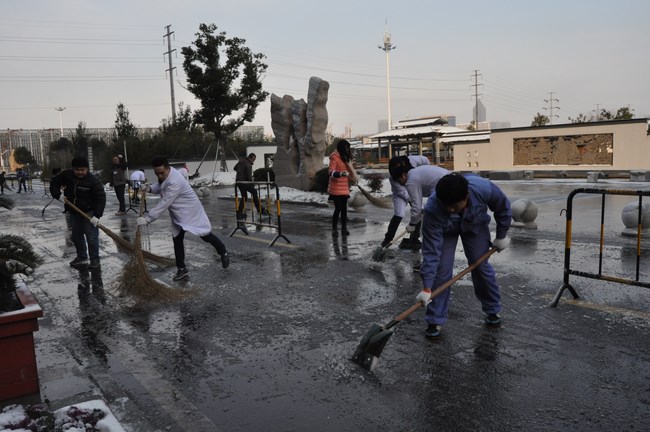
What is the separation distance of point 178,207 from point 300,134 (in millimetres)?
13791

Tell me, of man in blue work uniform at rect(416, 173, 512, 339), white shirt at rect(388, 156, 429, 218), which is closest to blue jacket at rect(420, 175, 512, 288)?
man in blue work uniform at rect(416, 173, 512, 339)

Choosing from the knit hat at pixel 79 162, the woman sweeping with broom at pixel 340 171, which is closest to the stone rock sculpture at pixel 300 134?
the woman sweeping with broom at pixel 340 171

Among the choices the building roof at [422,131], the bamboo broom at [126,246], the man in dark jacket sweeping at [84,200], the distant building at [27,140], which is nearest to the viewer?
the bamboo broom at [126,246]

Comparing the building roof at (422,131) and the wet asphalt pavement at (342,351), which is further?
the building roof at (422,131)

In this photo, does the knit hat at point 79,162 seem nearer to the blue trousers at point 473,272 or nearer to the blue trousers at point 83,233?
the blue trousers at point 83,233

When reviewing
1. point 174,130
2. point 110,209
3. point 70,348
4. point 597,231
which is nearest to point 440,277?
point 70,348

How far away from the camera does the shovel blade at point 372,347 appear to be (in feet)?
12.7

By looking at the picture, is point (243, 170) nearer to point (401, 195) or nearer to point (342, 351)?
point (401, 195)

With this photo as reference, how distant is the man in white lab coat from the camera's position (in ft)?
22.4

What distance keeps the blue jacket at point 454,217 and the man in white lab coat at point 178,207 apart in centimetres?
352

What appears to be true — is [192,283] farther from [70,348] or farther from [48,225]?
[48,225]

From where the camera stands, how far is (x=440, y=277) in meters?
4.64

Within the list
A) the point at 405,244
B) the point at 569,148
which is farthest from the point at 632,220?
the point at 569,148

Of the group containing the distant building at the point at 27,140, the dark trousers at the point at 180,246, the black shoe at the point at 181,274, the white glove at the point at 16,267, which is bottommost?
the black shoe at the point at 181,274
